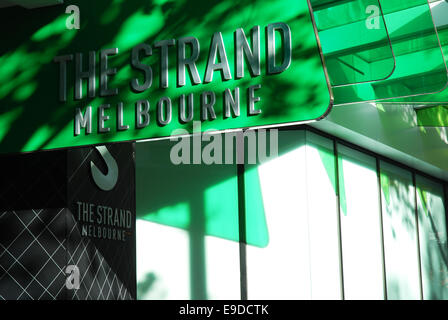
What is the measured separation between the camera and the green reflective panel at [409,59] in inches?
197

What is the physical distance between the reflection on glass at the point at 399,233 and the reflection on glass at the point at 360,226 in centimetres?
39

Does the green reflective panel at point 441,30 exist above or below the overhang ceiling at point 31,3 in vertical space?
above

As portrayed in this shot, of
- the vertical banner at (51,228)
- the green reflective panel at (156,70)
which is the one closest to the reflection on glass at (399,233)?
the vertical banner at (51,228)

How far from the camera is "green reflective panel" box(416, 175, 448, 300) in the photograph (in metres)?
13.9

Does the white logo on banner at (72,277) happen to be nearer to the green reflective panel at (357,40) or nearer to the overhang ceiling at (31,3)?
the overhang ceiling at (31,3)

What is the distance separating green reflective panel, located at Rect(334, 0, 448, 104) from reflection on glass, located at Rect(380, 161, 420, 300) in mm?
6600

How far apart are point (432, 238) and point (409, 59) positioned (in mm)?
9229

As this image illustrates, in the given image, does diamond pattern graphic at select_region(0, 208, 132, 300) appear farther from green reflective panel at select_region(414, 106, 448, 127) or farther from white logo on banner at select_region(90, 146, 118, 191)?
green reflective panel at select_region(414, 106, 448, 127)

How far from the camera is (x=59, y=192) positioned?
650cm

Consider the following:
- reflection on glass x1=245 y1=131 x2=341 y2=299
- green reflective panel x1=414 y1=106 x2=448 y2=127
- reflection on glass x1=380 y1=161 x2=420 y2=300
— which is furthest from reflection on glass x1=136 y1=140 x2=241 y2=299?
reflection on glass x1=380 y1=161 x2=420 y2=300

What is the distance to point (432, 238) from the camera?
14398 millimetres

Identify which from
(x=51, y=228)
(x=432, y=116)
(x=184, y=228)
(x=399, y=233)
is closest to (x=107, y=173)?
(x=51, y=228)

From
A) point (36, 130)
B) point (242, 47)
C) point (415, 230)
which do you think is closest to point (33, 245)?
point (36, 130)

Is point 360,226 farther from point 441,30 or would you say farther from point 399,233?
point 441,30
